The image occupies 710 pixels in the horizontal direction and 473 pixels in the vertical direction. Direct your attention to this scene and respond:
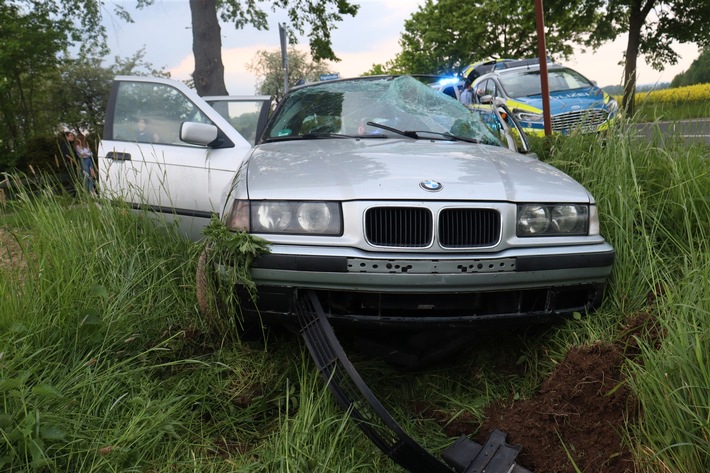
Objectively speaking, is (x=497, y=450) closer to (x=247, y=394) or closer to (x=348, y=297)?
(x=348, y=297)

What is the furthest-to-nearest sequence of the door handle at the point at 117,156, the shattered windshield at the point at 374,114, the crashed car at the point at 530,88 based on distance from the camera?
the crashed car at the point at 530,88 → the door handle at the point at 117,156 → the shattered windshield at the point at 374,114

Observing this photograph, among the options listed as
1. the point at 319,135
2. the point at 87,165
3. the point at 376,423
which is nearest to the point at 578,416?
the point at 376,423

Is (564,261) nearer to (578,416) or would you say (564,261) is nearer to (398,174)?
(578,416)

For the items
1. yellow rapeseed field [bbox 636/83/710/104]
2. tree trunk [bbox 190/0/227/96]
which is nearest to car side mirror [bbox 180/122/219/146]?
yellow rapeseed field [bbox 636/83/710/104]

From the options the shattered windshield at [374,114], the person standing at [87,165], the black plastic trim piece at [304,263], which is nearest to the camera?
the black plastic trim piece at [304,263]

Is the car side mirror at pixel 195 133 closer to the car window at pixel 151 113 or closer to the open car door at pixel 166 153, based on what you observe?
the open car door at pixel 166 153

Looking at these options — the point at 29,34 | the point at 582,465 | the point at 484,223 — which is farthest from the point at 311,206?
the point at 29,34

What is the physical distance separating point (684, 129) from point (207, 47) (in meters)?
9.43

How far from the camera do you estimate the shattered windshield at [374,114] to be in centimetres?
356

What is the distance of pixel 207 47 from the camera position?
11117 millimetres

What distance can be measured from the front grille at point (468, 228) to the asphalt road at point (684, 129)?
2.05 meters

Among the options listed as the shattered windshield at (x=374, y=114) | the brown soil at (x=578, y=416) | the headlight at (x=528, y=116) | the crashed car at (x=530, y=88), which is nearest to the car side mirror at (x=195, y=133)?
the shattered windshield at (x=374, y=114)

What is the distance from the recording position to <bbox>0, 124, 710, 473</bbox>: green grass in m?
2.07

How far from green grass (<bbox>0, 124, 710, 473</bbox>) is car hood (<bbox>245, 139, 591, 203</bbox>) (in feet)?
1.96
